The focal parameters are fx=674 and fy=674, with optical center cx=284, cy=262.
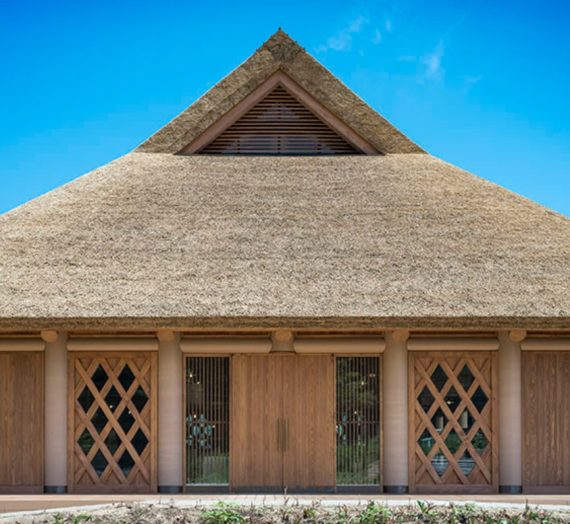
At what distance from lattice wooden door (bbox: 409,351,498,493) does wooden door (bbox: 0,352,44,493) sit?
5.61 meters

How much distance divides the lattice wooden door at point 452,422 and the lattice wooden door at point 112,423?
13.0ft

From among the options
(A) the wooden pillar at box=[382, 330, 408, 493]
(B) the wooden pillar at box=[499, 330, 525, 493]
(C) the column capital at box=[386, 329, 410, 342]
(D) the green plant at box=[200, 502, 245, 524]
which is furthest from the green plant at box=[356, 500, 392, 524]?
(B) the wooden pillar at box=[499, 330, 525, 493]

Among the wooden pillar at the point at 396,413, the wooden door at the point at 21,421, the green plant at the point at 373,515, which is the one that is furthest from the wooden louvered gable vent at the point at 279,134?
the green plant at the point at 373,515

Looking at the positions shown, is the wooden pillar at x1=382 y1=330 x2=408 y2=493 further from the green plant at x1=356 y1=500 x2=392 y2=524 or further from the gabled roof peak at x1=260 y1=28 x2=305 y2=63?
the gabled roof peak at x1=260 y1=28 x2=305 y2=63

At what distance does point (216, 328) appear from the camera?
929 centimetres

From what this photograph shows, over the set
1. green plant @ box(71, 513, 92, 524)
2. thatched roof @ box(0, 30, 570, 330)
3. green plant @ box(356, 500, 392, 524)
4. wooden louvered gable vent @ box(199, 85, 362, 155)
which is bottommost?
green plant @ box(71, 513, 92, 524)

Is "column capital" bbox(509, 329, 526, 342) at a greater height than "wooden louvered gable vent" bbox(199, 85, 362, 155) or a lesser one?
lesser

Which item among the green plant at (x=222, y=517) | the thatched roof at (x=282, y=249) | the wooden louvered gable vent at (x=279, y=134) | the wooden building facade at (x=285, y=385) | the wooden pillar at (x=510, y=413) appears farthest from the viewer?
the wooden louvered gable vent at (x=279, y=134)

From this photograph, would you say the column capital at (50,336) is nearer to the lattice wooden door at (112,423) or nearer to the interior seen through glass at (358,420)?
the lattice wooden door at (112,423)

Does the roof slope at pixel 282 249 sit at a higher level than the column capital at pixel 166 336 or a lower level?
higher

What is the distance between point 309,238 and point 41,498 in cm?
530

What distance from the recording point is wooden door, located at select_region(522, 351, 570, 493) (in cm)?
1014

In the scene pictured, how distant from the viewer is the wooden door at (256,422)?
10172mm

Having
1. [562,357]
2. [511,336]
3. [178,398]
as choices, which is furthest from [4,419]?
[562,357]
